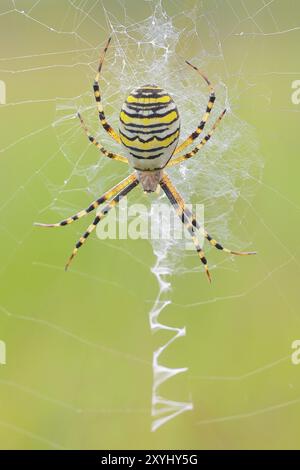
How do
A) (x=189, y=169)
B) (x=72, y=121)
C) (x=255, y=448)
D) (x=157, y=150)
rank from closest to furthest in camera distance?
(x=157, y=150) → (x=255, y=448) → (x=72, y=121) → (x=189, y=169)

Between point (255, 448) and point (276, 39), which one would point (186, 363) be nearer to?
point (255, 448)

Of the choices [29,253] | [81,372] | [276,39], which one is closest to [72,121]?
[29,253]

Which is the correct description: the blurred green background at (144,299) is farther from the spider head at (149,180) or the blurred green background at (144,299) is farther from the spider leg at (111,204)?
the spider head at (149,180)

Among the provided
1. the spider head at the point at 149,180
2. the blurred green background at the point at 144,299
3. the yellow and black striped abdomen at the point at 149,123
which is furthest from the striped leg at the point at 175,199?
the yellow and black striped abdomen at the point at 149,123

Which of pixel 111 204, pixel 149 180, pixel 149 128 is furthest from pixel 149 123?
pixel 111 204

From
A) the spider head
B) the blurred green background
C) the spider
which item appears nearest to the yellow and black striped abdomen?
the spider

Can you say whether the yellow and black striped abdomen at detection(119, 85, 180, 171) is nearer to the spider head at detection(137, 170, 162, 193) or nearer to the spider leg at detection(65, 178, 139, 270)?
the spider head at detection(137, 170, 162, 193)

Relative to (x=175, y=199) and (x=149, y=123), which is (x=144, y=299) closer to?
(x=175, y=199)
